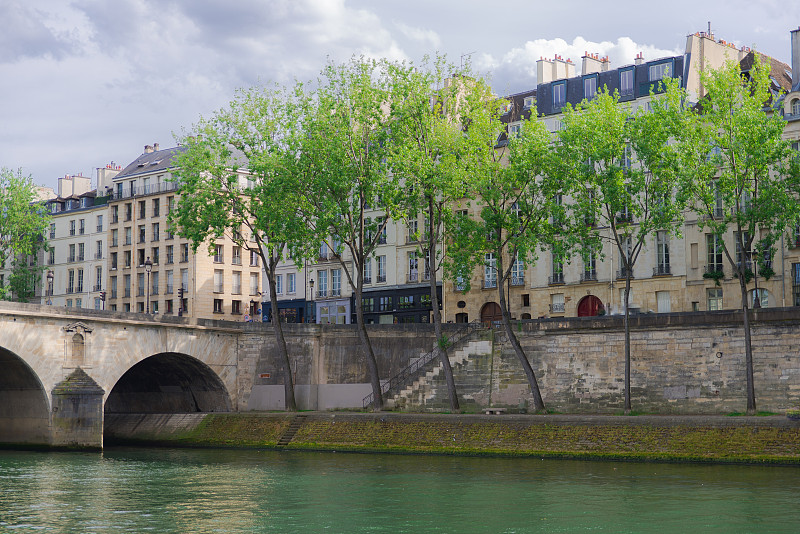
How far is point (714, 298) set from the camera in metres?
56.3

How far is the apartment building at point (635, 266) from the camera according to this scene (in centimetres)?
5572

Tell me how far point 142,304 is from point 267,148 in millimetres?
43212

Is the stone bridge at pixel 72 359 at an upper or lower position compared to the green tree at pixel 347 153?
lower

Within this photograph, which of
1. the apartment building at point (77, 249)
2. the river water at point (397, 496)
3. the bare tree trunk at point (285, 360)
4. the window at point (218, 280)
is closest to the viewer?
the river water at point (397, 496)

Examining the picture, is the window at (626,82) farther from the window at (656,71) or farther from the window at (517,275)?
the window at (517,275)

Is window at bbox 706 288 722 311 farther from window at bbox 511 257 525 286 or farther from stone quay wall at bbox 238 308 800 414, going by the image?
window at bbox 511 257 525 286

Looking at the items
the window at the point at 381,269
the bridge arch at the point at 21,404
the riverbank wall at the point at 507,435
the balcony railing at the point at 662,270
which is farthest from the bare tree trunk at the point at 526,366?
the window at the point at 381,269

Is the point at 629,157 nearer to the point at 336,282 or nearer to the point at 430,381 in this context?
the point at 430,381

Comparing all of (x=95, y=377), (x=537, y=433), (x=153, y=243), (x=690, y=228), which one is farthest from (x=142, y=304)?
(x=537, y=433)

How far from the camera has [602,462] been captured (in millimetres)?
38250

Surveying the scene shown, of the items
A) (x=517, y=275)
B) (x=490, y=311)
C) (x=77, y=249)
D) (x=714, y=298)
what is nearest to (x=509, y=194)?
(x=714, y=298)

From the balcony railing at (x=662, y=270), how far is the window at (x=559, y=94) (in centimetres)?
1291

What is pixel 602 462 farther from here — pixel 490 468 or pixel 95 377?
pixel 95 377

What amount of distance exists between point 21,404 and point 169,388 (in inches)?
454
